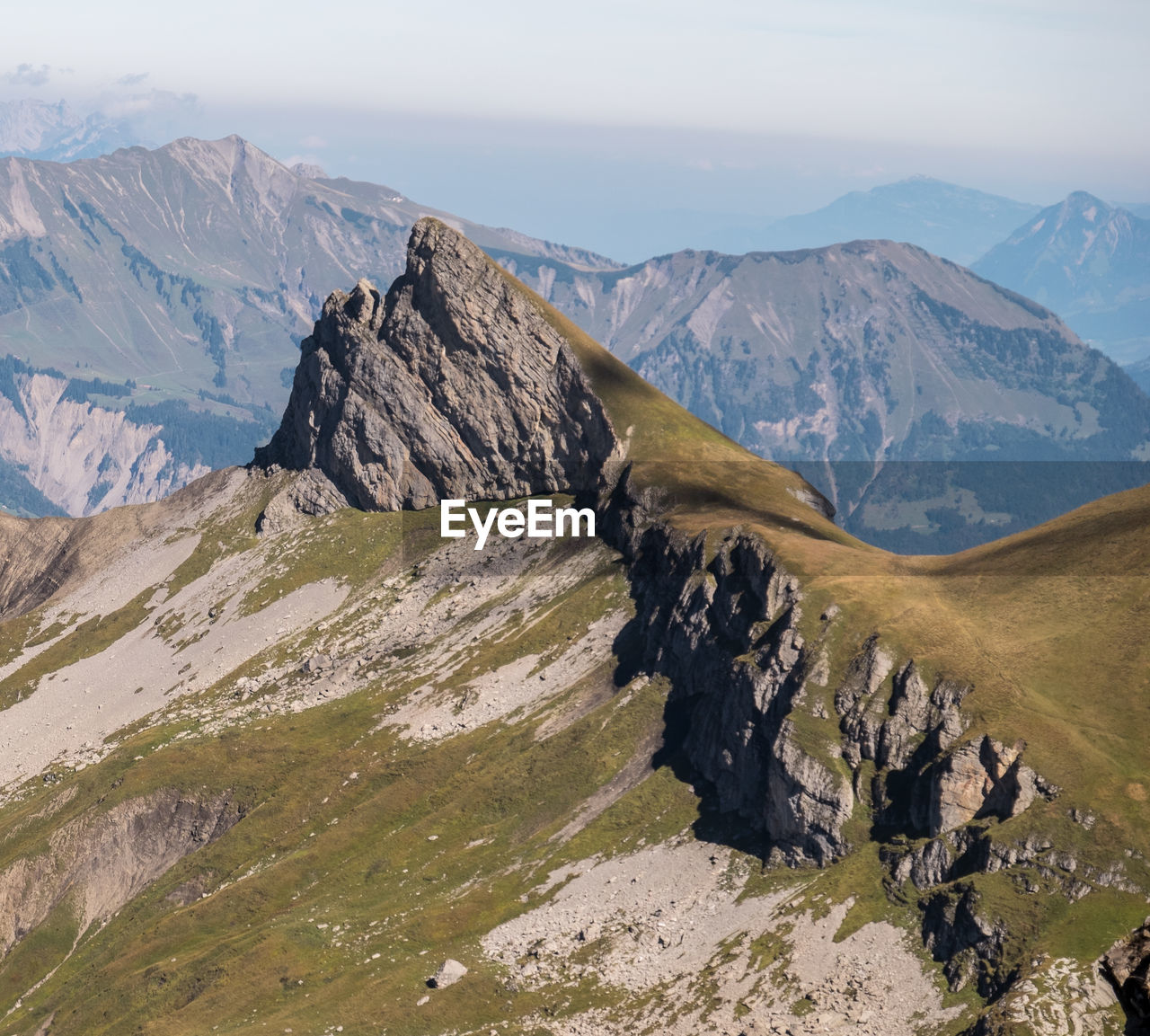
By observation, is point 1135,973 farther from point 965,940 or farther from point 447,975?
point 447,975

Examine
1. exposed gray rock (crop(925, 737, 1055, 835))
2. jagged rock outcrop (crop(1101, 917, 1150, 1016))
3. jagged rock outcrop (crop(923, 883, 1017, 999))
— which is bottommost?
jagged rock outcrop (crop(923, 883, 1017, 999))

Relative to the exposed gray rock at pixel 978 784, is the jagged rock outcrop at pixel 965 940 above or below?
below

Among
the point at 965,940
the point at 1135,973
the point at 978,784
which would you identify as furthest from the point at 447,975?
the point at 1135,973

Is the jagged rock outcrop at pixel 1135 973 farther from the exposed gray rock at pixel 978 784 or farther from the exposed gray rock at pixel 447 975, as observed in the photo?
the exposed gray rock at pixel 447 975

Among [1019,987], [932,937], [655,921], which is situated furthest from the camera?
[655,921]

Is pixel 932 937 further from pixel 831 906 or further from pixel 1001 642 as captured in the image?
pixel 1001 642

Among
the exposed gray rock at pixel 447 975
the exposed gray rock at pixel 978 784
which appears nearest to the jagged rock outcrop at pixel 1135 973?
the exposed gray rock at pixel 978 784

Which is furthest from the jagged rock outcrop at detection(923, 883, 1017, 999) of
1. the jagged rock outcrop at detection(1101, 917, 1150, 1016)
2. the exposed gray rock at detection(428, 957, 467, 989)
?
the jagged rock outcrop at detection(1101, 917, 1150, 1016)

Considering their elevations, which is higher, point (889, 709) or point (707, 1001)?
point (889, 709)

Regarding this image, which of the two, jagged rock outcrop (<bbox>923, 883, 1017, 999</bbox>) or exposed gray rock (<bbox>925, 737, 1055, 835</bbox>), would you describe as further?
exposed gray rock (<bbox>925, 737, 1055, 835</bbox>)

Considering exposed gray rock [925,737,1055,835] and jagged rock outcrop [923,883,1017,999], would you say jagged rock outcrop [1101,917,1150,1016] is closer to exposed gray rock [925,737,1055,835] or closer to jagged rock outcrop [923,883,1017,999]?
jagged rock outcrop [923,883,1017,999]

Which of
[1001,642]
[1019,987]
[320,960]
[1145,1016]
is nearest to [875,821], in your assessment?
[1001,642]
